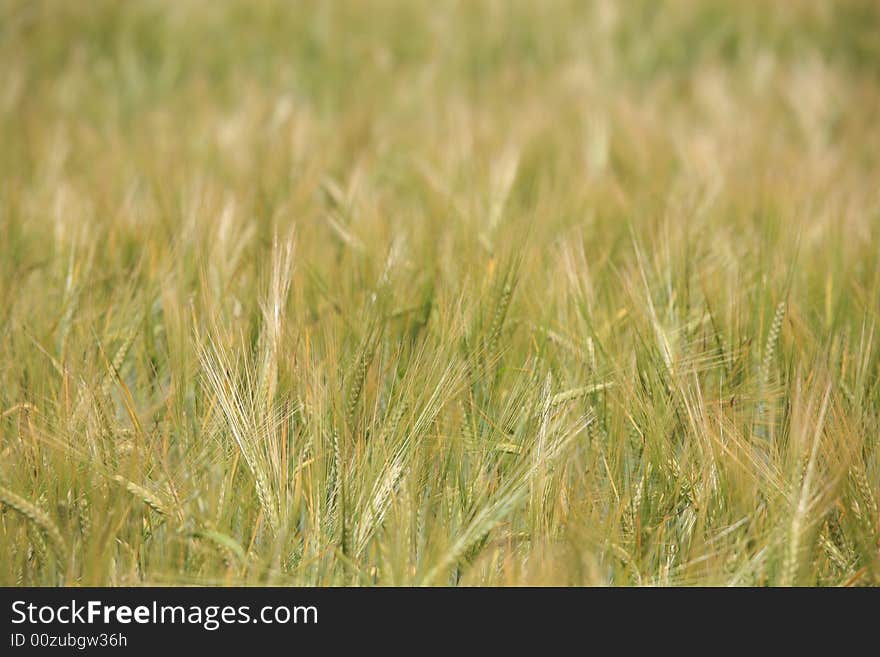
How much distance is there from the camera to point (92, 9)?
2568 millimetres

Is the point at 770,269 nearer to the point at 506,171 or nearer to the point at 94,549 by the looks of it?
the point at 506,171

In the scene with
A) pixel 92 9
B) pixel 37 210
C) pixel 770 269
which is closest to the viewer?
pixel 770 269

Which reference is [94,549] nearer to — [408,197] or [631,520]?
[631,520]

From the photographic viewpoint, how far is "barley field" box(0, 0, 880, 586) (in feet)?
2.04

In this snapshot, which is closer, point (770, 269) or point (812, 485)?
point (812, 485)

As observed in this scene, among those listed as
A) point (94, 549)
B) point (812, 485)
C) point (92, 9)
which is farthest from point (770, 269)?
point (92, 9)

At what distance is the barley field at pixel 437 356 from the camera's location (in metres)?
0.62

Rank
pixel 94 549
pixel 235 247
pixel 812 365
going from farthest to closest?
pixel 235 247, pixel 812 365, pixel 94 549

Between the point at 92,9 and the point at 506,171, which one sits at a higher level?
the point at 92,9

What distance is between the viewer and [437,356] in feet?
2.33

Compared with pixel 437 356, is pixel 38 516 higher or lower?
lower

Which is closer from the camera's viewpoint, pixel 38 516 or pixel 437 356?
pixel 38 516
